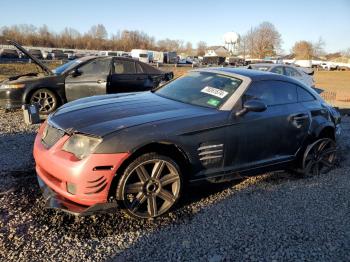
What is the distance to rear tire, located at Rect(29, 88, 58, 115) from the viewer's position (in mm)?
8383

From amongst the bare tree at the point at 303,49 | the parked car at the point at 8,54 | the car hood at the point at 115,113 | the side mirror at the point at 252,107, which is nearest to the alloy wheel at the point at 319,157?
the side mirror at the point at 252,107

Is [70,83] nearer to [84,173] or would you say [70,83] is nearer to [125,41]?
[84,173]

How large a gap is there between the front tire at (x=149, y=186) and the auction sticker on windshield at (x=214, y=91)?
1.17 meters

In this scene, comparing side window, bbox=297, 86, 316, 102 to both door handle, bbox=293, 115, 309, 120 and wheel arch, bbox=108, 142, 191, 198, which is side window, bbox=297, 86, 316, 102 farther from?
wheel arch, bbox=108, 142, 191, 198

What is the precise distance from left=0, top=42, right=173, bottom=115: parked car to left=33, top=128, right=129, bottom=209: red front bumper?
5304mm

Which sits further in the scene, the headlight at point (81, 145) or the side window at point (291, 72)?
the side window at point (291, 72)

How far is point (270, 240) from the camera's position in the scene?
11.1ft

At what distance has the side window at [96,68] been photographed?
8.74 m

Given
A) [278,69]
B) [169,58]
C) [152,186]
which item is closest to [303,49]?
[169,58]

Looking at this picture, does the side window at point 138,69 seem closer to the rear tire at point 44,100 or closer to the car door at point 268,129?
the rear tire at point 44,100

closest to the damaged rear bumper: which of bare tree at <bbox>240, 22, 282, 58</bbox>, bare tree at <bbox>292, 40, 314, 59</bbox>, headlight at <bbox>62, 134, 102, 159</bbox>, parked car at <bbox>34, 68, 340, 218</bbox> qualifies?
parked car at <bbox>34, 68, 340, 218</bbox>

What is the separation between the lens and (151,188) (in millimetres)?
3639

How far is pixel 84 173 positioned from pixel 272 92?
2767mm

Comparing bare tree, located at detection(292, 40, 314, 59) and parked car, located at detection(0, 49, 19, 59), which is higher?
bare tree, located at detection(292, 40, 314, 59)
